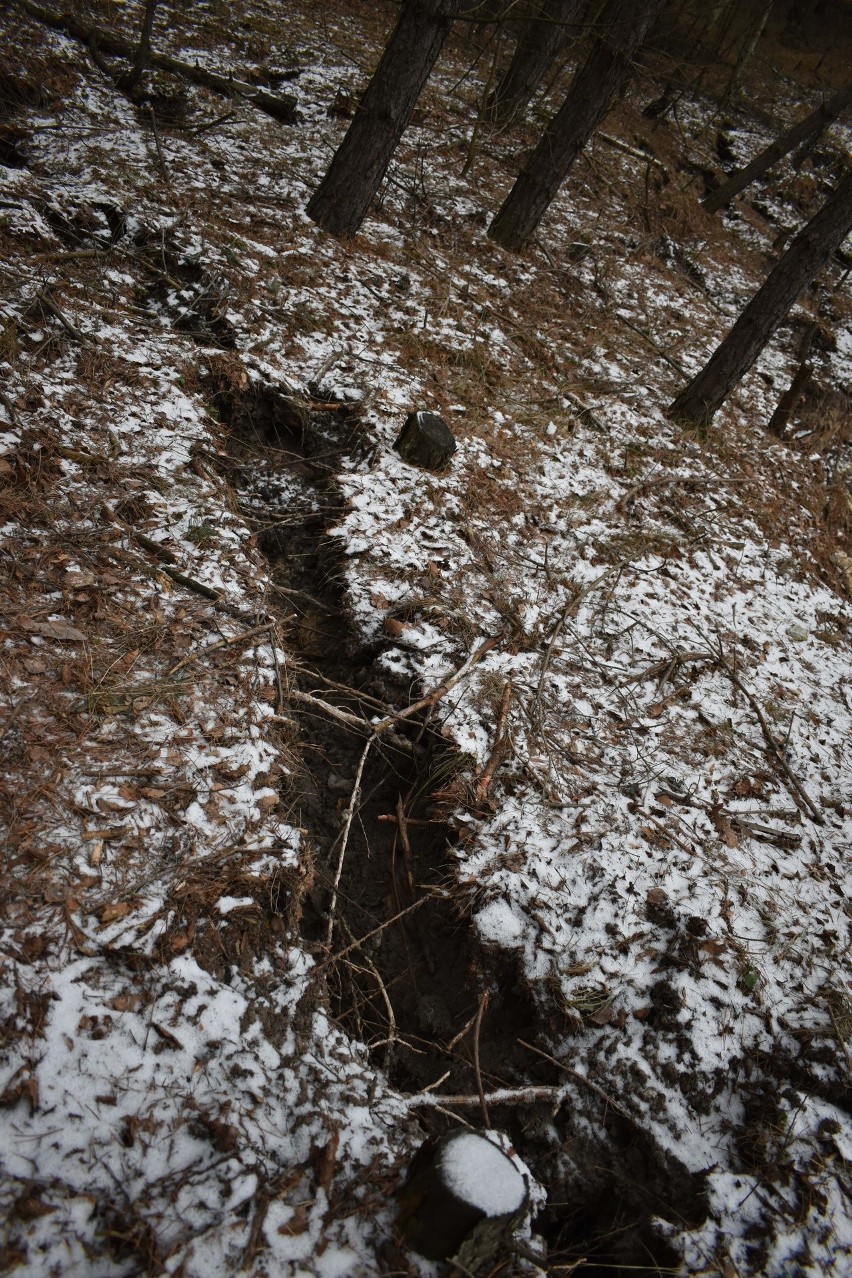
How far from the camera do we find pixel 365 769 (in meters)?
3.09

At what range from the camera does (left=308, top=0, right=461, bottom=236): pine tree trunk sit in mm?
4832

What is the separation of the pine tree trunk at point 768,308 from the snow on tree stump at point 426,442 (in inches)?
117

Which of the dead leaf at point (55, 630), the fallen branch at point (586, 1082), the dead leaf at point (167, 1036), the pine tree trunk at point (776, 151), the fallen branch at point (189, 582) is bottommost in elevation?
the dead leaf at point (167, 1036)

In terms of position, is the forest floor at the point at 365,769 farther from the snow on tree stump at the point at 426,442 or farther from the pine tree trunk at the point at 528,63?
the pine tree trunk at the point at 528,63

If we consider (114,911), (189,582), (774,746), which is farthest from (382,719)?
(774,746)

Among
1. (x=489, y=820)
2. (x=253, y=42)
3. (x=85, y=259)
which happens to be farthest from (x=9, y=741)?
(x=253, y=42)

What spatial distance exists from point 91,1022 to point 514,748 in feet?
6.32

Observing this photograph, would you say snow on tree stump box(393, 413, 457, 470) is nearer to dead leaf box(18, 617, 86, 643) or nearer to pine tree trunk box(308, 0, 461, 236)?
dead leaf box(18, 617, 86, 643)

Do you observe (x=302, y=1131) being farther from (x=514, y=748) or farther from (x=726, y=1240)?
(x=514, y=748)

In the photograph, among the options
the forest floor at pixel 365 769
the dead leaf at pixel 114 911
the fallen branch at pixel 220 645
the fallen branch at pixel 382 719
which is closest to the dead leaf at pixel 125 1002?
the forest floor at pixel 365 769

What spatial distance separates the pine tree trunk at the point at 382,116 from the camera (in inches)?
190

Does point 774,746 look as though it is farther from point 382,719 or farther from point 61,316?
point 61,316

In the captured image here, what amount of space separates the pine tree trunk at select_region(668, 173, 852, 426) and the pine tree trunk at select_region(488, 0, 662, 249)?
244 cm

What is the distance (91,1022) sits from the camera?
6.22ft
